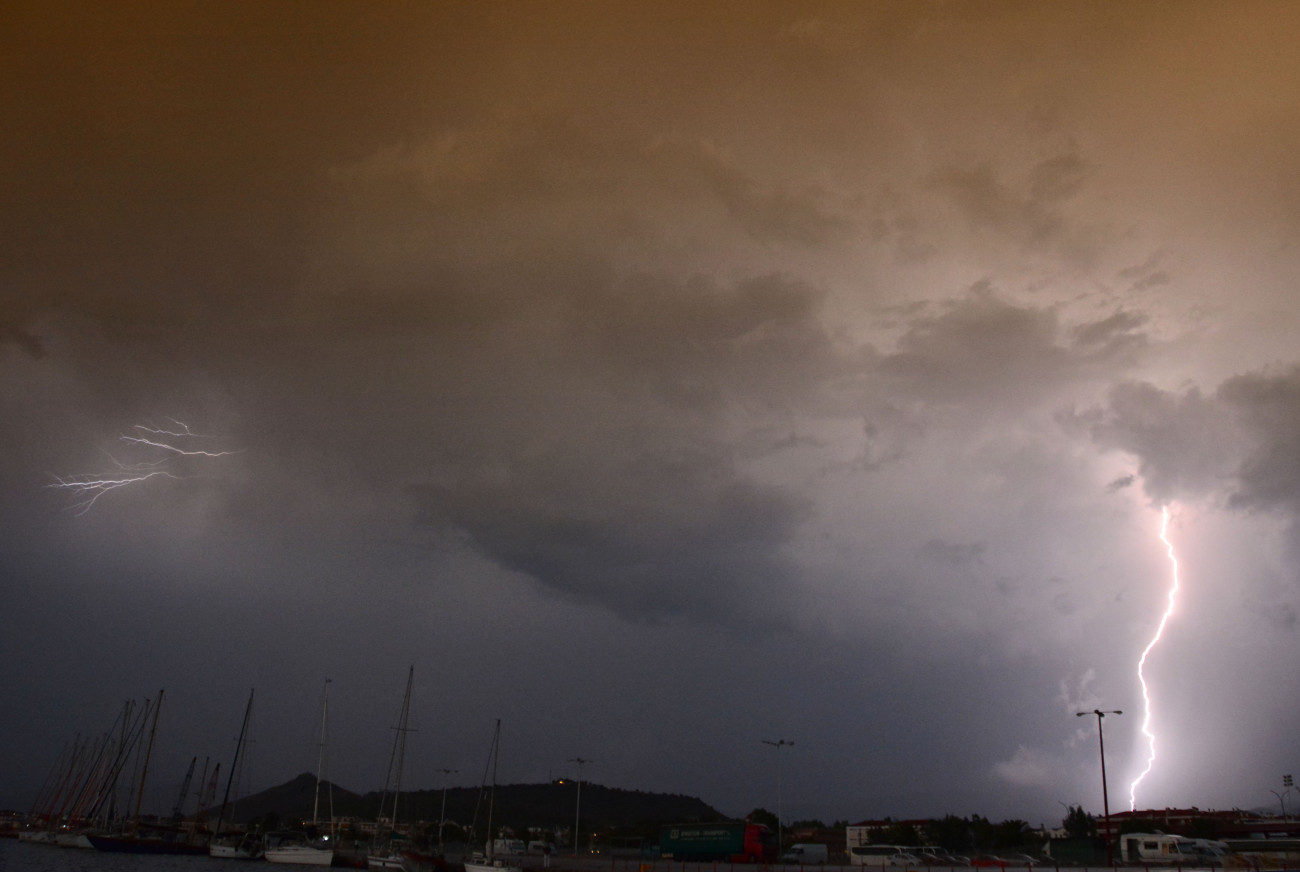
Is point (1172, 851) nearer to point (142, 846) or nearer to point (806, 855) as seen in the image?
point (806, 855)

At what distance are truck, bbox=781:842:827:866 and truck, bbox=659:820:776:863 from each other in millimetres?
1483

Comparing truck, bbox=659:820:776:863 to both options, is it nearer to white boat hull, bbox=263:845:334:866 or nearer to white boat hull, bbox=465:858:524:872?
white boat hull, bbox=465:858:524:872

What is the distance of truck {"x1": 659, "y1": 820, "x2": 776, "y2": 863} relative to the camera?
68.8 m

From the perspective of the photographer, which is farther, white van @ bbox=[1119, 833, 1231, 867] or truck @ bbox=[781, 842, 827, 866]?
truck @ bbox=[781, 842, 827, 866]

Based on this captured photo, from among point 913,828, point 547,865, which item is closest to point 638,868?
point 547,865

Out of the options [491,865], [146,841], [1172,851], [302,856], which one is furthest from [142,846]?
[1172,851]

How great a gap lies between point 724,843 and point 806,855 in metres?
7.33

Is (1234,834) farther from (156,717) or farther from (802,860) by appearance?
(156,717)

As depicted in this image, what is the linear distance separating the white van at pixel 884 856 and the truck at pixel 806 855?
4.03 m

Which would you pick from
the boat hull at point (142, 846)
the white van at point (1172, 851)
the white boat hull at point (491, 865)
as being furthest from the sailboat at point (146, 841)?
the white van at point (1172, 851)

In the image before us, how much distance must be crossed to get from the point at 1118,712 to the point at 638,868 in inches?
1355

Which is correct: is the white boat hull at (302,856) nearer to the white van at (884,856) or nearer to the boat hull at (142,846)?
the boat hull at (142,846)

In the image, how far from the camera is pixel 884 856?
202 ft

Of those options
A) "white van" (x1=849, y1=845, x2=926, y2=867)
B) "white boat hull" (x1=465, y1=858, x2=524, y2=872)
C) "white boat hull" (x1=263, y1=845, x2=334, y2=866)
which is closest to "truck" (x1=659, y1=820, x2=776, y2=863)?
"white van" (x1=849, y1=845, x2=926, y2=867)
